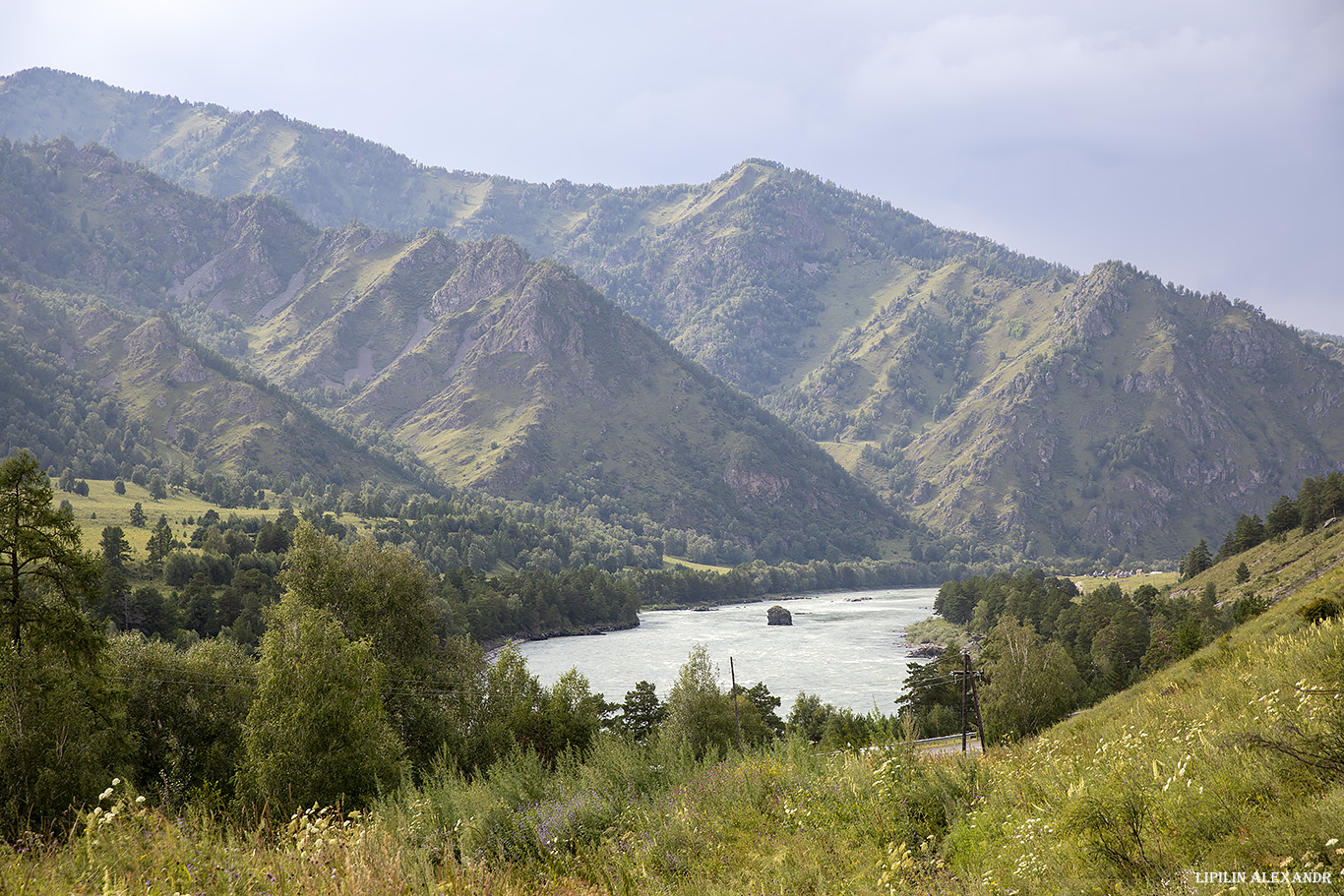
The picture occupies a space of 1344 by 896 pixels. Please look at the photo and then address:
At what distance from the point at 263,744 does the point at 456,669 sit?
67.3 ft

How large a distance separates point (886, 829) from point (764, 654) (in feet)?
369

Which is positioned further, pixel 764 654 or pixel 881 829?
pixel 764 654

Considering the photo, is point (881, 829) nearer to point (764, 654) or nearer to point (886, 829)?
point (886, 829)

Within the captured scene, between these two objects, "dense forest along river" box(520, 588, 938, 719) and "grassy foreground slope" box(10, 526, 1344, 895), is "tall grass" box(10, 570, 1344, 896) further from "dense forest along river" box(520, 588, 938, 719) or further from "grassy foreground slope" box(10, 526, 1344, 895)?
"dense forest along river" box(520, 588, 938, 719)

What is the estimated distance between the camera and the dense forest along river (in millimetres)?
90500

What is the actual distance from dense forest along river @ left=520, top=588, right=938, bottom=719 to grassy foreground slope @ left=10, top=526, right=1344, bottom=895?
176 ft

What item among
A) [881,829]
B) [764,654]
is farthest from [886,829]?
[764,654]

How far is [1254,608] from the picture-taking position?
6088 cm

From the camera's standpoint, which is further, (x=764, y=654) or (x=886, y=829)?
(x=764, y=654)

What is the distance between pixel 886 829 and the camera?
29.7 feet

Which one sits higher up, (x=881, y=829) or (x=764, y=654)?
(x=881, y=829)

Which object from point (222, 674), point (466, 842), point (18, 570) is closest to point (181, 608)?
point (222, 674)

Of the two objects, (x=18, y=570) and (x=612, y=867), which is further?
(x=18, y=570)

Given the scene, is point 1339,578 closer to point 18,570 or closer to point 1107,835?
point 1107,835
